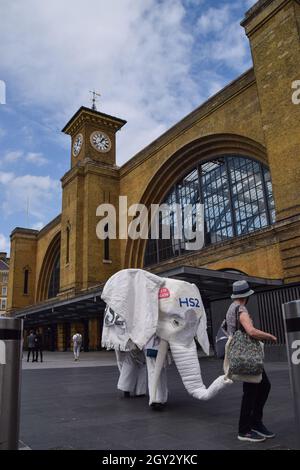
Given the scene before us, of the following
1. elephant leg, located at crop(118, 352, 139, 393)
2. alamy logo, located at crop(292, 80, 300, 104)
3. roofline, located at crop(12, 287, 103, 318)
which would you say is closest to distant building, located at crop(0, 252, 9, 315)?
roofline, located at crop(12, 287, 103, 318)

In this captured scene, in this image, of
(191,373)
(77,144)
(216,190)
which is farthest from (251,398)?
(77,144)

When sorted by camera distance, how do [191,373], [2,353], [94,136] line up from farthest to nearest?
[94,136]
[191,373]
[2,353]

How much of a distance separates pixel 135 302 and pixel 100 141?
30999mm

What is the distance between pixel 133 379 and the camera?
7047 millimetres

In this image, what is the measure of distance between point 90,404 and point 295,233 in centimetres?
1242

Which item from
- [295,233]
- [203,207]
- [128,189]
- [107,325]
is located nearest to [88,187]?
[128,189]

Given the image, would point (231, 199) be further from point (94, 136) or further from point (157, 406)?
point (157, 406)

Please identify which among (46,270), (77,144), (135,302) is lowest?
(135,302)

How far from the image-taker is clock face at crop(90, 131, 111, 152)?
35156mm

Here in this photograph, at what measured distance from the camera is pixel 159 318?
592cm

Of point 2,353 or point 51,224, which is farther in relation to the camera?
point 51,224

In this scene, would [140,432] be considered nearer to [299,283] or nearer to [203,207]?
[299,283]

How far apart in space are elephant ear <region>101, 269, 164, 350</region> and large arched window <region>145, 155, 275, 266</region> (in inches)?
626

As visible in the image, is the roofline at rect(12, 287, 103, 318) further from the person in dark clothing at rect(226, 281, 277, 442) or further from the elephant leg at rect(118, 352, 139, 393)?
the person in dark clothing at rect(226, 281, 277, 442)
